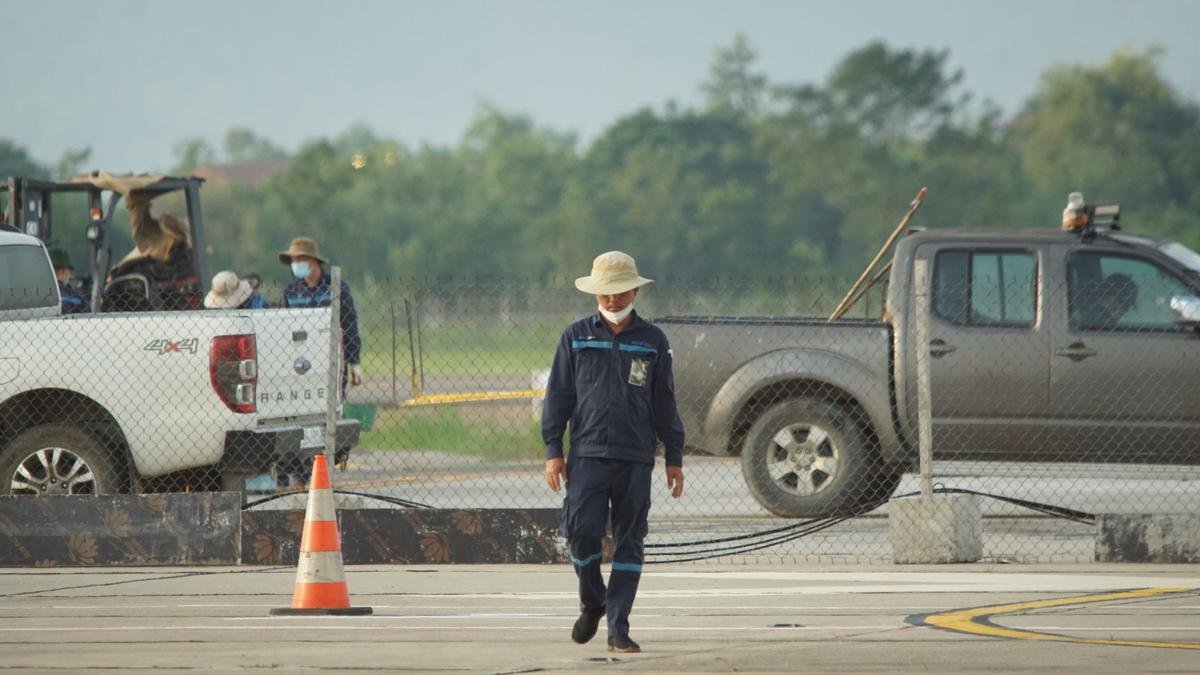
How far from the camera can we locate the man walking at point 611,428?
29.9 feet

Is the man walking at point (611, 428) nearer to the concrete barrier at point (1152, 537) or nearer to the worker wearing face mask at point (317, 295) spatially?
the concrete barrier at point (1152, 537)

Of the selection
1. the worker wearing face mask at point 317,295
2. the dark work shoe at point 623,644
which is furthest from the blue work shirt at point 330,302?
the dark work shoe at point 623,644

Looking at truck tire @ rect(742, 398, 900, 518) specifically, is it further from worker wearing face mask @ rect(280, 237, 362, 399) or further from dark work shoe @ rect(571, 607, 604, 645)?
dark work shoe @ rect(571, 607, 604, 645)

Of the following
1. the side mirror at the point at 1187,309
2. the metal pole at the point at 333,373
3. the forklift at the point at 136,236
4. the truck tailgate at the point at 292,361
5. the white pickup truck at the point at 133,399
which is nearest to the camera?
the metal pole at the point at 333,373

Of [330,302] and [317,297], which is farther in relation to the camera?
[317,297]

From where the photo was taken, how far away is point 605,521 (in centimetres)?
918

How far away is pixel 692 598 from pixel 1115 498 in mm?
6993

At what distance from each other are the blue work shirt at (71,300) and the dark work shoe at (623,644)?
9.07m

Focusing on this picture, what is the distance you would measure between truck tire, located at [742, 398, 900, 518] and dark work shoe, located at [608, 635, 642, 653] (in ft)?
19.5

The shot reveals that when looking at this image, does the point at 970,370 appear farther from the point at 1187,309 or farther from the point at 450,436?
the point at 450,436

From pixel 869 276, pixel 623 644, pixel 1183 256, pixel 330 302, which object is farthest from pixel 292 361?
pixel 1183 256

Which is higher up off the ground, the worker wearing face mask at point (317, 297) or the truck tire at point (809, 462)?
the worker wearing face mask at point (317, 297)

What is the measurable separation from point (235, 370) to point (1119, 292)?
5927mm

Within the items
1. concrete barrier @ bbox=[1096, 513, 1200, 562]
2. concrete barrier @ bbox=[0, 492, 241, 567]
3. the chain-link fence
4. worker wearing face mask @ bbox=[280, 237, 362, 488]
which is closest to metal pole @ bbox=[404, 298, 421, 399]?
the chain-link fence
